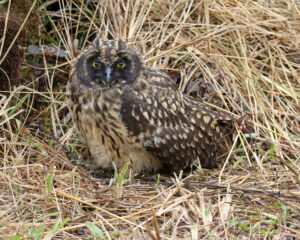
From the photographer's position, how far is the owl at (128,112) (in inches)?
125

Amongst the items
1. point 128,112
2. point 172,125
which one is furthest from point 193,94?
point 128,112

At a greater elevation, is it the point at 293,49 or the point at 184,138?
the point at 293,49

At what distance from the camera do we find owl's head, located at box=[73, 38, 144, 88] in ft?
10.1

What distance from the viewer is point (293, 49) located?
420cm

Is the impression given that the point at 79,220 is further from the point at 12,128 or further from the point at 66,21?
the point at 66,21

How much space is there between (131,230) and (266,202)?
877mm

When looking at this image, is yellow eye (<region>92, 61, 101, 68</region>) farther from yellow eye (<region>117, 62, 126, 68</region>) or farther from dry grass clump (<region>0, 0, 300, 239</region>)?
dry grass clump (<region>0, 0, 300, 239</region>)

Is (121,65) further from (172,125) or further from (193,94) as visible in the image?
(193,94)

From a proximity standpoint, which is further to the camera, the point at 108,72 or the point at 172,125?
the point at 172,125

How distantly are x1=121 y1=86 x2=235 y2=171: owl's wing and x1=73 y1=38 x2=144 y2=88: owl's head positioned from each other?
13 centimetres

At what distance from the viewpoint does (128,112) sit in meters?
3.20

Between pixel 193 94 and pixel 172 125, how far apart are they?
0.77 metres

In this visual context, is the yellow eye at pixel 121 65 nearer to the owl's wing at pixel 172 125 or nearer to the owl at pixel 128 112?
the owl at pixel 128 112

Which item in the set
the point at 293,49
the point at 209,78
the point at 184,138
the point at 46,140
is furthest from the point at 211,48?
the point at 46,140
